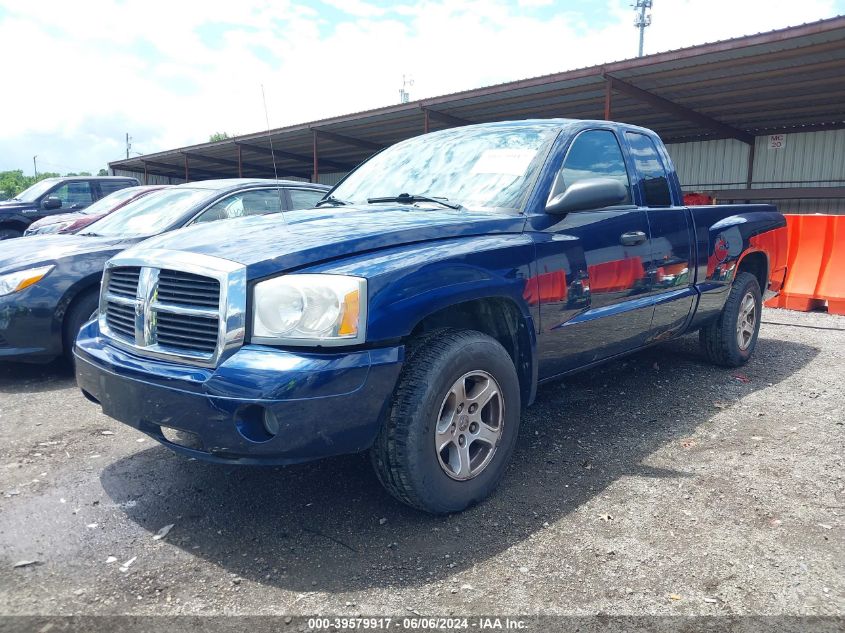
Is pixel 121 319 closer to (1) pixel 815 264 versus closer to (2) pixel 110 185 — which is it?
(1) pixel 815 264

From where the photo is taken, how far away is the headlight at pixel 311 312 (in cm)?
246

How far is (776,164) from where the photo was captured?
19203 mm

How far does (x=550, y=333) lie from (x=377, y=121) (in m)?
16.3

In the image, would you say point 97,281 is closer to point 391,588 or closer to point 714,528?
point 391,588

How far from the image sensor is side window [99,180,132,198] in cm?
1176

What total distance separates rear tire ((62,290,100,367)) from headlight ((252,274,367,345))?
3090mm

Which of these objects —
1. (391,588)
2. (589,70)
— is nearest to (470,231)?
(391,588)

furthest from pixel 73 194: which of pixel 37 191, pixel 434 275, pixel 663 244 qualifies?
pixel 434 275

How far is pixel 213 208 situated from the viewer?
19.0ft

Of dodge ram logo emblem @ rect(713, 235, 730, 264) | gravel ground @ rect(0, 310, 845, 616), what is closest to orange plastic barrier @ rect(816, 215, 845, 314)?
dodge ram logo emblem @ rect(713, 235, 730, 264)

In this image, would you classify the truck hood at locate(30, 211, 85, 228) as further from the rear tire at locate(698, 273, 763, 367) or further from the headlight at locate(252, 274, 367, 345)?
the rear tire at locate(698, 273, 763, 367)

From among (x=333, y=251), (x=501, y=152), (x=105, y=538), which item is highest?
(x=501, y=152)

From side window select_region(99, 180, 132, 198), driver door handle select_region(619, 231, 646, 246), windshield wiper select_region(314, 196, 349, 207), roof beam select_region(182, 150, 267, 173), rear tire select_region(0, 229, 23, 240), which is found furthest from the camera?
roof beam select_region(182, 150, 267, 173)

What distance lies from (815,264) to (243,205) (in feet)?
22.7
